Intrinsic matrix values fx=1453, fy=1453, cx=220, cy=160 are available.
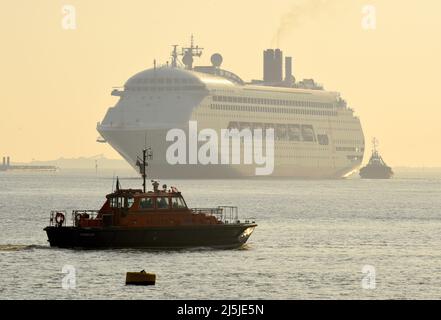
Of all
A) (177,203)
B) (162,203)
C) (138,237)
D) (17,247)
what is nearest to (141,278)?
(138,237)

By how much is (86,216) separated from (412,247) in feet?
64.7

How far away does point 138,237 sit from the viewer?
2520 inches

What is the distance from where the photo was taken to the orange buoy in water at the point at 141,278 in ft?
177

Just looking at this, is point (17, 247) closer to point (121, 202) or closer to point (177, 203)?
point (121, 202)

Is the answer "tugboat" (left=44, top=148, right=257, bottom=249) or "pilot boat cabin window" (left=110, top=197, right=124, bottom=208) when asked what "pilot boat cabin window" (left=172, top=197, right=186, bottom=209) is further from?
"pilot boat cabin window" (left=110, top=197, right=124, bottom=208)

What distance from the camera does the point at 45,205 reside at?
128 m

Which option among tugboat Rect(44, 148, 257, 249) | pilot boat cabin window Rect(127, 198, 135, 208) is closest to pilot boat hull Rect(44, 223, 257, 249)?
tugboat Rect(44, 148, 257, 249)

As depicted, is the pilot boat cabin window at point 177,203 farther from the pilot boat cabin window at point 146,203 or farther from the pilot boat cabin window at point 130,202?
the pilot boat cabin window at point 130,202

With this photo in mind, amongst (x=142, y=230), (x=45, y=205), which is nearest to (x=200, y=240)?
(x=142, y=230)

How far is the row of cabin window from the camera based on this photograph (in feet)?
211

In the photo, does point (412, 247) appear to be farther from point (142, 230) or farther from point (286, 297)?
point (286, 297)

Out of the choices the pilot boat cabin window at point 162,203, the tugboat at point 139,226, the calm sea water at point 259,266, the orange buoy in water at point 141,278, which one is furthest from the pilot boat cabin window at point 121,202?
the orange buoy in water at point 141,278
